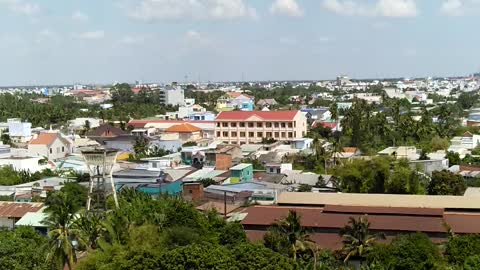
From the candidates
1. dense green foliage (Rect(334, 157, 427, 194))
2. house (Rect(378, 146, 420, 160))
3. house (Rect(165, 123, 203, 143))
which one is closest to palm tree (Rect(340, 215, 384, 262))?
dense green foliage (Rect(334, 157, 427, 194))

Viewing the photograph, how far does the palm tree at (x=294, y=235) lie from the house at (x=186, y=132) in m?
38.6

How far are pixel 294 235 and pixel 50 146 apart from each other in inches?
1341

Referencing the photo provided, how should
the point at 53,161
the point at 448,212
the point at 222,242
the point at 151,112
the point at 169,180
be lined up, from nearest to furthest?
1. the point at 222,242
2. the point at 448,212
3. the point at 169,180
4. the point at 53,161
5. the point at 151,112

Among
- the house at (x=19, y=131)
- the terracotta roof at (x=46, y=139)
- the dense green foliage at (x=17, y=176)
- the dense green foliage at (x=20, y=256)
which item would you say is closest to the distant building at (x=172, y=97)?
the house at (x=19, y=131)

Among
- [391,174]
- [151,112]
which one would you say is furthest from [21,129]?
[391,174]

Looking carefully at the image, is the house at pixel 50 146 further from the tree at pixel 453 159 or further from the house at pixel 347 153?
the tree at pixel 453 159

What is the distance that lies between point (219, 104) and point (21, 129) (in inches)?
1624

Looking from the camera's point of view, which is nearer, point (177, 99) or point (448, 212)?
point (448, 212)

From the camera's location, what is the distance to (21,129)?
6075 centimetres

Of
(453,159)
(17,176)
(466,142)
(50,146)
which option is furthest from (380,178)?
(50,146)

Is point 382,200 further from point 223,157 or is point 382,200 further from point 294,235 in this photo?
point 223,157

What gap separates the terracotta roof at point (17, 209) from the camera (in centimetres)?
2809

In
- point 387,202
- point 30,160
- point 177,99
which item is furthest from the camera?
point 177,99

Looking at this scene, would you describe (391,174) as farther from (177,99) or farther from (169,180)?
(177,99)
